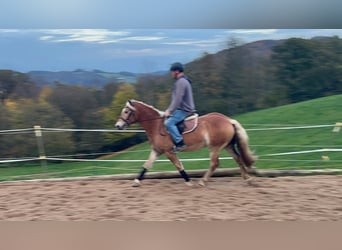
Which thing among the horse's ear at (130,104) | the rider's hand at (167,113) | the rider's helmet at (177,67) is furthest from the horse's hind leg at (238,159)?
the horse's ear at (130,104)

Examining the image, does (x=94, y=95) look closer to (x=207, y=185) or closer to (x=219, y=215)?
(x=207, y=185)

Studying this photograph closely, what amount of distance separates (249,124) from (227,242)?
1.67 m

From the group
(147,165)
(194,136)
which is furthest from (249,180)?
(147,165)

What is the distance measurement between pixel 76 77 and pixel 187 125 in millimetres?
1261

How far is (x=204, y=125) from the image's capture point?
5285 millimetres

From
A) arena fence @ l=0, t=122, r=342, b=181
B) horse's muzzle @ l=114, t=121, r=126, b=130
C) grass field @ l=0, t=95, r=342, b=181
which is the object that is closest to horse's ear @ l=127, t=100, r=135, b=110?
horse's muzzle @ l=114, t=121, r=126, b=130

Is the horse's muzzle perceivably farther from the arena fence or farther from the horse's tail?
the horse's tail

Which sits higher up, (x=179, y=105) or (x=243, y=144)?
(x=179, y=105)

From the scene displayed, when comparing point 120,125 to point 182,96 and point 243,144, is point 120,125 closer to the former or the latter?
point 182,96

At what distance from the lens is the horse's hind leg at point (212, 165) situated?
5309 millimetres

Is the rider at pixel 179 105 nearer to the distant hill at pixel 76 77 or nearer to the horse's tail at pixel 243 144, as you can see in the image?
the horse's tail at pixel 243 144

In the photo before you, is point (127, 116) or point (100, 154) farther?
point (100, 154)

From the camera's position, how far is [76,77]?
18.3ft

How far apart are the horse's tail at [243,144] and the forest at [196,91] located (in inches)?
11.8
